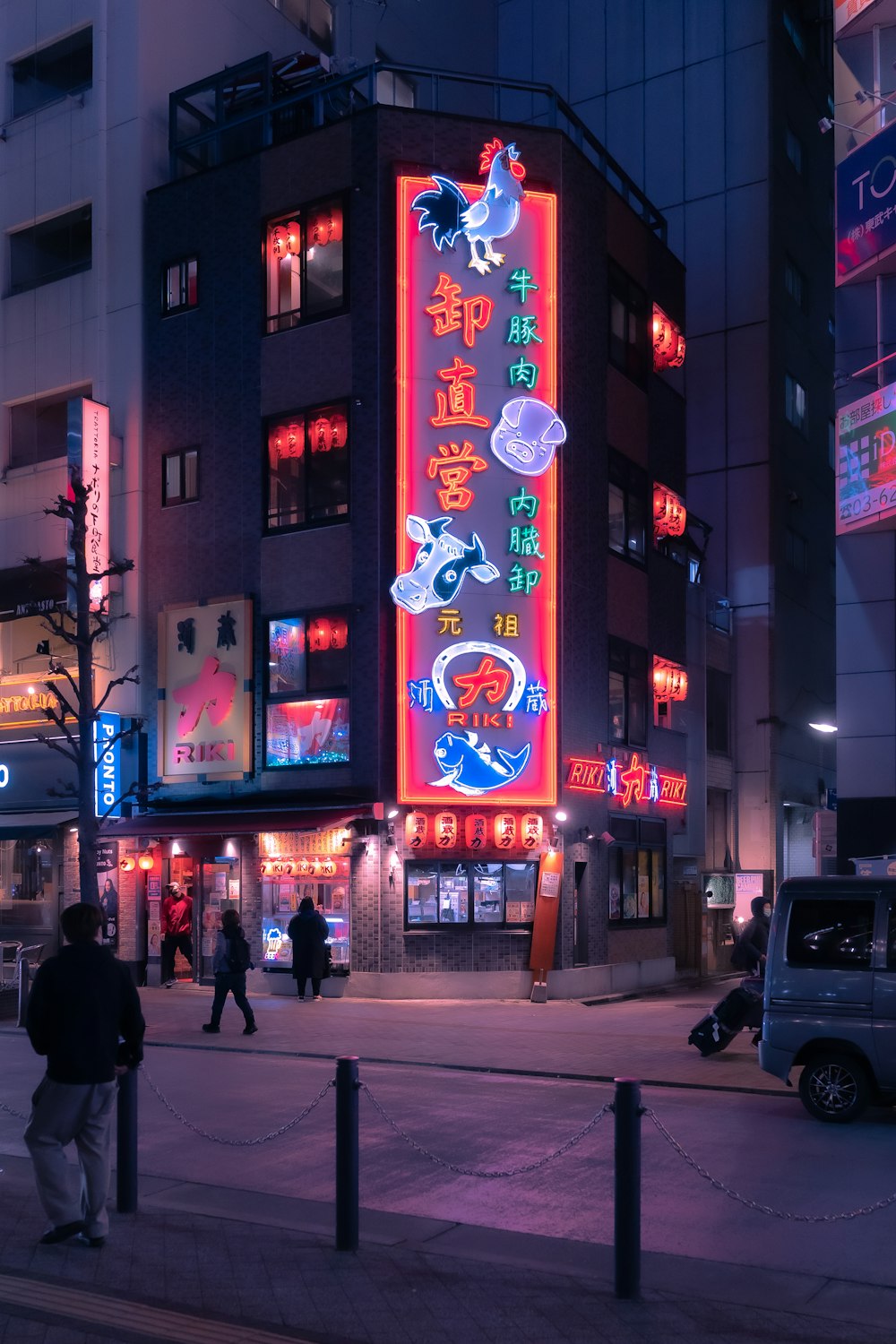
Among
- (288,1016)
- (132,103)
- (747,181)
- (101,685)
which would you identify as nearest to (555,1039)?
(288,1016)

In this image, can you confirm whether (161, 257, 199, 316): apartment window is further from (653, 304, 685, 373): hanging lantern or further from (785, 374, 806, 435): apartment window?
(785, 374, 806, 435): apartment window

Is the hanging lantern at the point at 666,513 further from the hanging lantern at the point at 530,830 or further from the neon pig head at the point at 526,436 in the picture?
the hanging lantern at the point at 530,830

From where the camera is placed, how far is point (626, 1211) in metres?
7.30

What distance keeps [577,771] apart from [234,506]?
27.1 ft

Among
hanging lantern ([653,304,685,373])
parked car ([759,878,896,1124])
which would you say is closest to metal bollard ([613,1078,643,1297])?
parked car ([759,878,896,1124])

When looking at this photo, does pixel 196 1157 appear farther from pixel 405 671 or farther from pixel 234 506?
pixel 234 506

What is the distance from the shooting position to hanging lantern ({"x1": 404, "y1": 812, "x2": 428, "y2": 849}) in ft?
79.3

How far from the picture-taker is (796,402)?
38719 mm

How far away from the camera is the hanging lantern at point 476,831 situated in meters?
24.4

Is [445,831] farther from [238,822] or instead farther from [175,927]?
[175,927]

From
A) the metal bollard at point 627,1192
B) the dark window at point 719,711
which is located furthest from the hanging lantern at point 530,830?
the metal bollard at point 627,1192

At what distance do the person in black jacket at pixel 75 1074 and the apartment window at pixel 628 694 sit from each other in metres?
20.4

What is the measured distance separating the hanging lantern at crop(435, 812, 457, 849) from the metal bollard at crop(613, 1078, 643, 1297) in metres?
16.7

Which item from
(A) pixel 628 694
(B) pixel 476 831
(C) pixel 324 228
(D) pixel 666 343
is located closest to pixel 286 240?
(C) pixel 324 228
